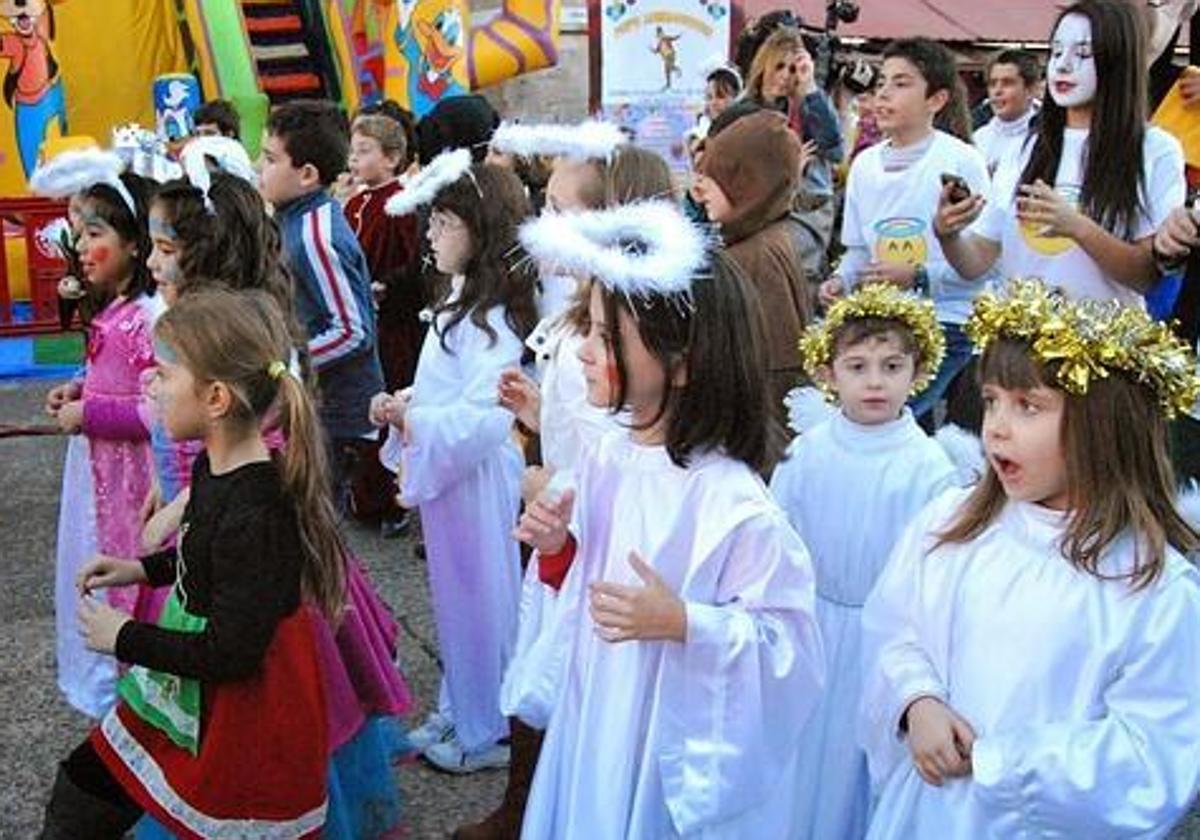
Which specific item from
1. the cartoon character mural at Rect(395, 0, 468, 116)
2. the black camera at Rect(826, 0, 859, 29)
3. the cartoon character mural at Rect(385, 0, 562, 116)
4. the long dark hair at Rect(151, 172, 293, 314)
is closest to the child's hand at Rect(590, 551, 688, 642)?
the long dark hair at Rect(151, 172, 293, 314)

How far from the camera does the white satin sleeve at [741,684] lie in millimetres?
2217

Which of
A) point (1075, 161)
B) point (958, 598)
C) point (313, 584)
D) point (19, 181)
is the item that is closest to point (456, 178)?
point (313, 584)

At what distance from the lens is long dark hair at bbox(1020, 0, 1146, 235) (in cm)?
361

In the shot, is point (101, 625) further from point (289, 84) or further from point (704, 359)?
point (289, 84)

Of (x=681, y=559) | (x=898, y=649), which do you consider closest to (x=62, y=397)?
(x=681, y=559)

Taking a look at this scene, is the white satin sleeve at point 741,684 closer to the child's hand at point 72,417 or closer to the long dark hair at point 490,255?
the long dark hair at point 490,255

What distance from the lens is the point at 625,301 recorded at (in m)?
2.29

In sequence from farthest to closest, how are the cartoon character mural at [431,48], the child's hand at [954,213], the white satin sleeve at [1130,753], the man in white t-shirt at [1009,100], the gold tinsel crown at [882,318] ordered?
the cartoon character mural at [431,48]
the man in white t-shirt at [1009,100]
the child's hand at [954,213]
the gold tinsel crown at [882,318]
the white satin sleeve at [1130,753]

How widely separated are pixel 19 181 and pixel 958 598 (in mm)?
10593

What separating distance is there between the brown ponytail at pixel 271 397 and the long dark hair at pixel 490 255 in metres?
0.95

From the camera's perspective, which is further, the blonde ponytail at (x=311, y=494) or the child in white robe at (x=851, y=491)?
the child in white robe at (x=851, y=491)

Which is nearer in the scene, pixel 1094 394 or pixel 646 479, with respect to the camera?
pixel 1094 394

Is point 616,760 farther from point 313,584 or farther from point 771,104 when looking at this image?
point 771,104

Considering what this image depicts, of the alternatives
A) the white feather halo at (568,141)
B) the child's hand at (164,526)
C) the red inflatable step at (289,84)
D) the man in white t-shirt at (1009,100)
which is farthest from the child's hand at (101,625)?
the red inflatable step at (289,84)
